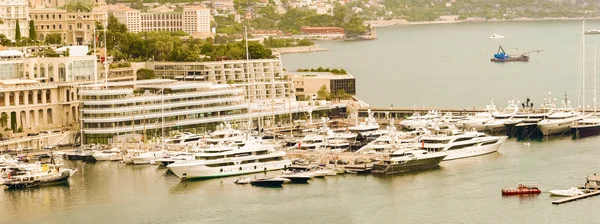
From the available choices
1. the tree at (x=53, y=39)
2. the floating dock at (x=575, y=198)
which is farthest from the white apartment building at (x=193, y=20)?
the floating dock at (x=575, y=198)

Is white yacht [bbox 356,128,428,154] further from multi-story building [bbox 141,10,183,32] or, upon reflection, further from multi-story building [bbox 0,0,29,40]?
multi-story building [bbox 141,10,183,32]

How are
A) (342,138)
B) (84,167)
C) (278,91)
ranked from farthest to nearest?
(278,91), (342,138), (84,167)

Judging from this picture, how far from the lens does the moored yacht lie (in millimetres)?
35812

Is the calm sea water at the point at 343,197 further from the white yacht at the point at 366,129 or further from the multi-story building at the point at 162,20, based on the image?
the multi-story building at the point at 162,20

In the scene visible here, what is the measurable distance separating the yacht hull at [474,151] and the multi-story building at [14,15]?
17.2m

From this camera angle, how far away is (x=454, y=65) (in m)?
76.1

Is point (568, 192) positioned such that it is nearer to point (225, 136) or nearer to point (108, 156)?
point (225, 136)

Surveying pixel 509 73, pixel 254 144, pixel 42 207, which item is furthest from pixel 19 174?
pixel 509 73

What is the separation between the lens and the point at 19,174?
3456 centimetres

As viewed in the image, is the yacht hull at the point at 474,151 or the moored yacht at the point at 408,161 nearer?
the moored yacht at the point at 408,161

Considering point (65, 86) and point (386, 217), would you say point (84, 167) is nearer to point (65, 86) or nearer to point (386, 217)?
point (65, 86)

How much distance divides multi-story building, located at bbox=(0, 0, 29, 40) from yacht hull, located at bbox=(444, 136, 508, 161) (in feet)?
56.3

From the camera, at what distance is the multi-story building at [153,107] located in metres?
40.9

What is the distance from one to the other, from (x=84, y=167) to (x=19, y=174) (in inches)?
130
